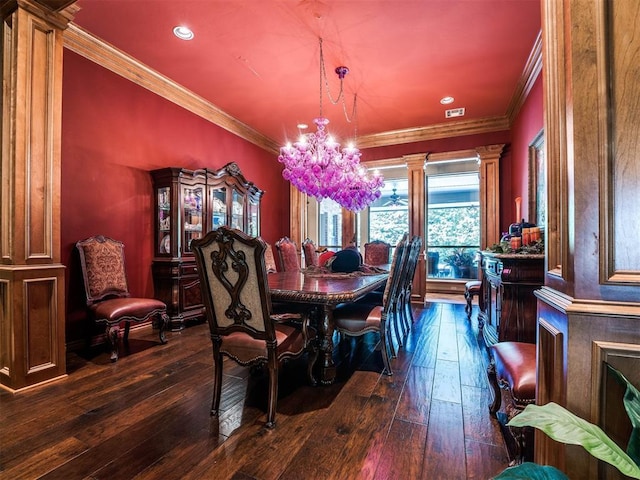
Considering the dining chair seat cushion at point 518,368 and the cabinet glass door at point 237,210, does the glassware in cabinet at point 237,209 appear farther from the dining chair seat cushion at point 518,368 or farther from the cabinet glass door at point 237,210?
the dining chair seat cushion at point 518,368

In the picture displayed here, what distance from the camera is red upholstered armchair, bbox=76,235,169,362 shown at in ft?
8.86

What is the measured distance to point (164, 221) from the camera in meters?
3.79

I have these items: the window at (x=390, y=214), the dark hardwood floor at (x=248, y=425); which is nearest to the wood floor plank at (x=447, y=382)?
the dark hardwood floor at (x=248, y=425)

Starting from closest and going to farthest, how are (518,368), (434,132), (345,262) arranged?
1. (518,368)
2. (345,262)
3. (434,132)

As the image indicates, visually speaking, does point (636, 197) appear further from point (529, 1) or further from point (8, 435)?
point (8, 435)

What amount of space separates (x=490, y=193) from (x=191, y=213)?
470 cm

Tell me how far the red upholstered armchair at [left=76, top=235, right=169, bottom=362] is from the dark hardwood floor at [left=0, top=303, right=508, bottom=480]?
1.24ft

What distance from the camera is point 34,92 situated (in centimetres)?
224

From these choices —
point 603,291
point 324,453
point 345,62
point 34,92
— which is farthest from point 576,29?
point 34,92

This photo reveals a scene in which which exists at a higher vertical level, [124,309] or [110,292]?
[110,292]

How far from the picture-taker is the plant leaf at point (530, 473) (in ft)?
2.15

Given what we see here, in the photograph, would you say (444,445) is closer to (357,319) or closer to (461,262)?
(357,319)

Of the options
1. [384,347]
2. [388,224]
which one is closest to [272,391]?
[384,347]

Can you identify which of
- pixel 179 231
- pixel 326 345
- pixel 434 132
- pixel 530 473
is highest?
pixel 434 132
